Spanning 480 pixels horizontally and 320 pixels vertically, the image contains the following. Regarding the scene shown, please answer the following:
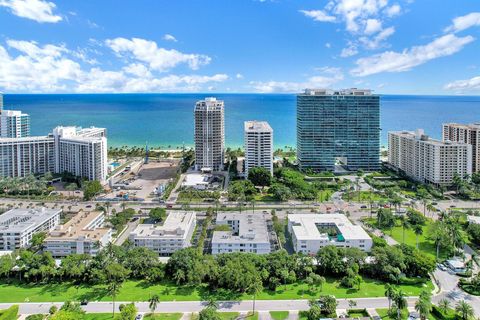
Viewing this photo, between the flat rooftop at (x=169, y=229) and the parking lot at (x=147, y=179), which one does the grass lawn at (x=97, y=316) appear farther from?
the parking lot at (x=147, y=179)

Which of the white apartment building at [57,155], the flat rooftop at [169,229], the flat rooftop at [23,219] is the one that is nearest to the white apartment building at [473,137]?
the flat rooftop at [169,229]

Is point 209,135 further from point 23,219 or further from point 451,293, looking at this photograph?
point 451,293

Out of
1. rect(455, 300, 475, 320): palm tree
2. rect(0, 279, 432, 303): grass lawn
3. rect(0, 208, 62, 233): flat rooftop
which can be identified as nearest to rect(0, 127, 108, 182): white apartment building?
rect(0, 208, 62, 233): flat rooftop

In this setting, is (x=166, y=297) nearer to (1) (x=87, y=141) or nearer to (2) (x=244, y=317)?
(2) (x=244, y=317)

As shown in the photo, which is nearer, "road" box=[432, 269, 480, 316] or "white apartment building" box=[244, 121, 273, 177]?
"road" box=[432, 269, 480, 316]

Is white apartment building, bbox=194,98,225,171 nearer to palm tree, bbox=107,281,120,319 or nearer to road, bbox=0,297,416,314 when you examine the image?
palm tree, bbox=107,281,120,319
